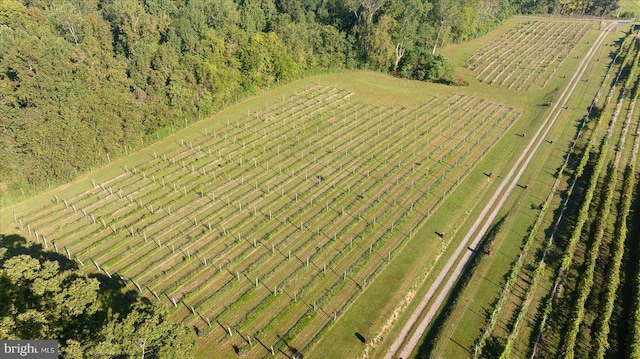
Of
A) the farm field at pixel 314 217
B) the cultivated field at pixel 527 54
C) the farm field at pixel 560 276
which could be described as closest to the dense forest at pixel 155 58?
the farm field at pixel 314 217

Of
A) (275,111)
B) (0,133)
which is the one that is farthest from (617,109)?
(0,133)

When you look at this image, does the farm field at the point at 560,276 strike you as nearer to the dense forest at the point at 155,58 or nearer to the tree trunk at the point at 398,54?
the dense forest at the point at 155,58

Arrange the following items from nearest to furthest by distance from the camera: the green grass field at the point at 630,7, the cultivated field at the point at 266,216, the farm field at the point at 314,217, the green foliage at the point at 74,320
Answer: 1. the green foliage at the point at 74,320
2. the farm field at the point at 314,217
3. the cultivated field at the point at 266,216
4. the green grass field at the point at 630,7

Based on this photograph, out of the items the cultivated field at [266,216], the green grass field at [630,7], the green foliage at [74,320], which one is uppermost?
the green grass field at [630,7]

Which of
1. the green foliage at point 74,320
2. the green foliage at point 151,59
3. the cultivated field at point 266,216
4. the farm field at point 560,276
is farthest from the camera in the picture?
the green foliage at point 151,59

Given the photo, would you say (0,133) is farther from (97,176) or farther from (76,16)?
(76,16)

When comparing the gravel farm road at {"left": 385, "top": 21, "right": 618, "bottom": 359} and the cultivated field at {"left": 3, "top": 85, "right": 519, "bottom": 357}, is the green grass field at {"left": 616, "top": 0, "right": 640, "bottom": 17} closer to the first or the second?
the gravel farm road at {"left": 385, "top": 21, "right": 618, "bottom": 359}

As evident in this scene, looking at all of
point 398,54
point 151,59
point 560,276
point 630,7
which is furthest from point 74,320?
point 630,7
